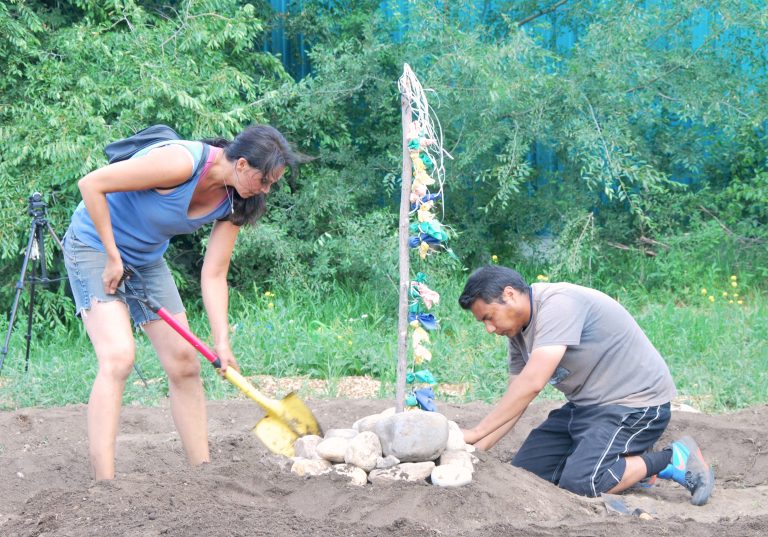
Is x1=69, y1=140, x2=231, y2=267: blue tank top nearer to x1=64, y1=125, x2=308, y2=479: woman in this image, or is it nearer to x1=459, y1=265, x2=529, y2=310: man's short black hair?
x1=64, y1=125, x2=308, y2=479: woman

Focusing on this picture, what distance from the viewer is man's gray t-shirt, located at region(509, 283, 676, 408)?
162 inches

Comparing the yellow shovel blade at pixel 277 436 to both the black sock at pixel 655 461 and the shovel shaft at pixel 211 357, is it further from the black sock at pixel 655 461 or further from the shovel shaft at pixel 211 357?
the black sock at pixel 655 461

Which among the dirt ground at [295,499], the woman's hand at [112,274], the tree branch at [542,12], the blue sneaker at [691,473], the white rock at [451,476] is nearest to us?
the dirt ground at [295,499]

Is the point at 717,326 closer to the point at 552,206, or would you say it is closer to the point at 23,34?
the point at 552,206

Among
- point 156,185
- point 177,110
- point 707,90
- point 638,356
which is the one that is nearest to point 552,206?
point 707,90

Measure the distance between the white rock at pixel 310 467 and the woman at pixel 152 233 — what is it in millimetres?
464

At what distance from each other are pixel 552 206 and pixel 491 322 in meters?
4.23

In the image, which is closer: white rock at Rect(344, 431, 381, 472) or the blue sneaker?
white rock at Rect(344, 431, 381, 472)

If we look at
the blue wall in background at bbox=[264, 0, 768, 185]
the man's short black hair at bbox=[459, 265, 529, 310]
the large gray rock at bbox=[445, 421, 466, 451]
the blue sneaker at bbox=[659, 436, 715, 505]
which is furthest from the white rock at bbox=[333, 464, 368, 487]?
the blue wall in background at bbox=[264, 0, 768, 185]

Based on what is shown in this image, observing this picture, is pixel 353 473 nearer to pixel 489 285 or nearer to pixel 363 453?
pixel 363 453

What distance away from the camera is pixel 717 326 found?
668 cm

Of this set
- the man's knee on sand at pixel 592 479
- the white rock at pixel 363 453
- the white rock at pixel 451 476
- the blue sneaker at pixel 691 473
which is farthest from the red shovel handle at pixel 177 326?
the blue sneaker at pixel 691 473

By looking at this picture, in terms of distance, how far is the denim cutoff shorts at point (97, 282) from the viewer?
143 inches

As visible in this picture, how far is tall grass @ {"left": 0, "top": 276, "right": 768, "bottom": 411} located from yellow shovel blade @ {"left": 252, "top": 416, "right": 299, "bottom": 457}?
1798 millimetres
